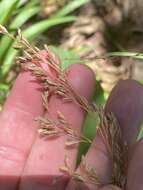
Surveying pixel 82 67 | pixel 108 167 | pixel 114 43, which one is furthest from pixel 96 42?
pixel 108 167

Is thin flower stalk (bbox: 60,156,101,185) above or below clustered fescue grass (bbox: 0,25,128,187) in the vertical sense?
below

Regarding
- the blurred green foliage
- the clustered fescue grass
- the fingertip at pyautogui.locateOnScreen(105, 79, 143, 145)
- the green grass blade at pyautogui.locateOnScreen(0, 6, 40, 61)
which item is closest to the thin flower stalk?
the clustered fescue grass

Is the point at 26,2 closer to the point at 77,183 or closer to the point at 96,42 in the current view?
the point at 96,42

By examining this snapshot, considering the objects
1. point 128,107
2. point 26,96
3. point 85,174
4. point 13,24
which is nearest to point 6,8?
point 13,24

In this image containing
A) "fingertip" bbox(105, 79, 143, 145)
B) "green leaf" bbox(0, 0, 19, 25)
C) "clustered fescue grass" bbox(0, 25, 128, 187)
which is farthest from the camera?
"green leaf" bbox(0, 0, 19, 25)

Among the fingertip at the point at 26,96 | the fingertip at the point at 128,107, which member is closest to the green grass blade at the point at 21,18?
the fingertip at the point at 26,96

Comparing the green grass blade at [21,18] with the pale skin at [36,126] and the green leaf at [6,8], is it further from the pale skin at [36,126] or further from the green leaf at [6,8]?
the pale skin at [36,126]

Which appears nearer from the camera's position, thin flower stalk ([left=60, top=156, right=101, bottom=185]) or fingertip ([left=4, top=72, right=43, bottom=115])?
thin flower stalk ([left=60, top=156, right=101, bottom=185])

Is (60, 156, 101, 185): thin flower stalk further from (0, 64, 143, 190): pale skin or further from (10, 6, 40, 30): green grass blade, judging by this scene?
(10, 6, 40, 30): green grass blade
